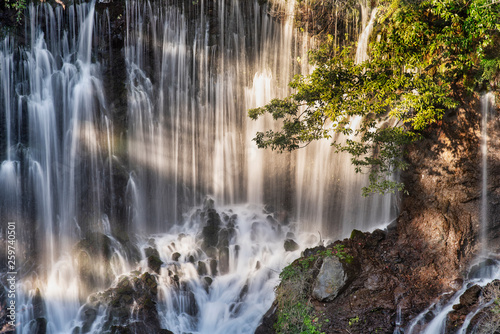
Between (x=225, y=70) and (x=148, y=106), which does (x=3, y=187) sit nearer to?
(x=148, y=106)

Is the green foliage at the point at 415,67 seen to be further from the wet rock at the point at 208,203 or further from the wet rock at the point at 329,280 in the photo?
the wet rock at the point at 208,203

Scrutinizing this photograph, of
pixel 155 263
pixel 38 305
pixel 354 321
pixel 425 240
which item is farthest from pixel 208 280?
pixel 425 240

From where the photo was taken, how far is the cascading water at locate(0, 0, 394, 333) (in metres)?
12.0

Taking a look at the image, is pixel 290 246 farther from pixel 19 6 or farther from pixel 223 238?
pixel 19 6

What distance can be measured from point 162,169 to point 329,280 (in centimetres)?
971

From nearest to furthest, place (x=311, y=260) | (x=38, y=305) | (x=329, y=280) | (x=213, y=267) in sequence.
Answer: (x=329, y=280), (x=311, y=260), (x=38, y=305), (x=213, y=267)

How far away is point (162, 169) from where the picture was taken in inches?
640

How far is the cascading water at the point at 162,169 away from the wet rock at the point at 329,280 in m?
2.68

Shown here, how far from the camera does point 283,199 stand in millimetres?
16250

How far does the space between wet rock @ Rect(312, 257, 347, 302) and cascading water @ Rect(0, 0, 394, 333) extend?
8.79 ft

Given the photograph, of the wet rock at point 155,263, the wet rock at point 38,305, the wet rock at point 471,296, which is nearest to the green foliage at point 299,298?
the wet rock at point 471,296

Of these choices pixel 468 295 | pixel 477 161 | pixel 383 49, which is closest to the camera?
pixel 468 295

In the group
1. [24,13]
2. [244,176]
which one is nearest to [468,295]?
[244,176]

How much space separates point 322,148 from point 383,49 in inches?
266
